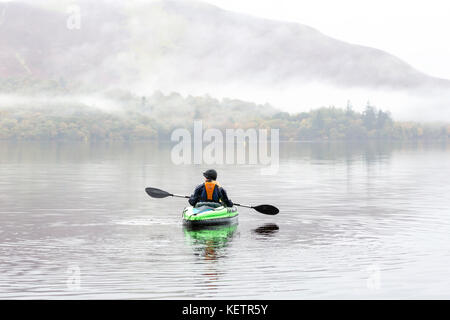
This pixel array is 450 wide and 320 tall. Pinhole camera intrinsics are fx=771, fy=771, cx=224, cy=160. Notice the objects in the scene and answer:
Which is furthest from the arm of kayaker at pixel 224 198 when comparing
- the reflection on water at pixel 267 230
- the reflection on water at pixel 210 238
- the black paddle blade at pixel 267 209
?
the black paddle blade at pixel 267 209

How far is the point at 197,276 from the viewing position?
2191 centimetres

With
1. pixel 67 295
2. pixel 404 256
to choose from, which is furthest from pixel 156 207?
pixel 67 295

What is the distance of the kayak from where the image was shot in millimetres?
30859

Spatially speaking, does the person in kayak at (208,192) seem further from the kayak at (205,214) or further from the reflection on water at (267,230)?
the reflection on water at (267,230)

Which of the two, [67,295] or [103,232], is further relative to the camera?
[103,232]

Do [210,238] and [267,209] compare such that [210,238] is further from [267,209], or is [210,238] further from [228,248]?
[267,209]

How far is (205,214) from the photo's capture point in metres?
30.9

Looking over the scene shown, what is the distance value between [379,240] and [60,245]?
1187 cm

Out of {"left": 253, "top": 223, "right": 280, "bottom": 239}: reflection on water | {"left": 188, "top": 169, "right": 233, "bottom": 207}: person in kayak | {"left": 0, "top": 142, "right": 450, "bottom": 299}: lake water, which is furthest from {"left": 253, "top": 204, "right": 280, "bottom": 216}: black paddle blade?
{"left": 188, "top": 169, "right": 233, "bottom": 207}: person in kayak

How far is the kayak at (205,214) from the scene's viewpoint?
1215 inches

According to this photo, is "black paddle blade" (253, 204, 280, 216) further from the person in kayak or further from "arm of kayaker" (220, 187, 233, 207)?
the person in kayak
